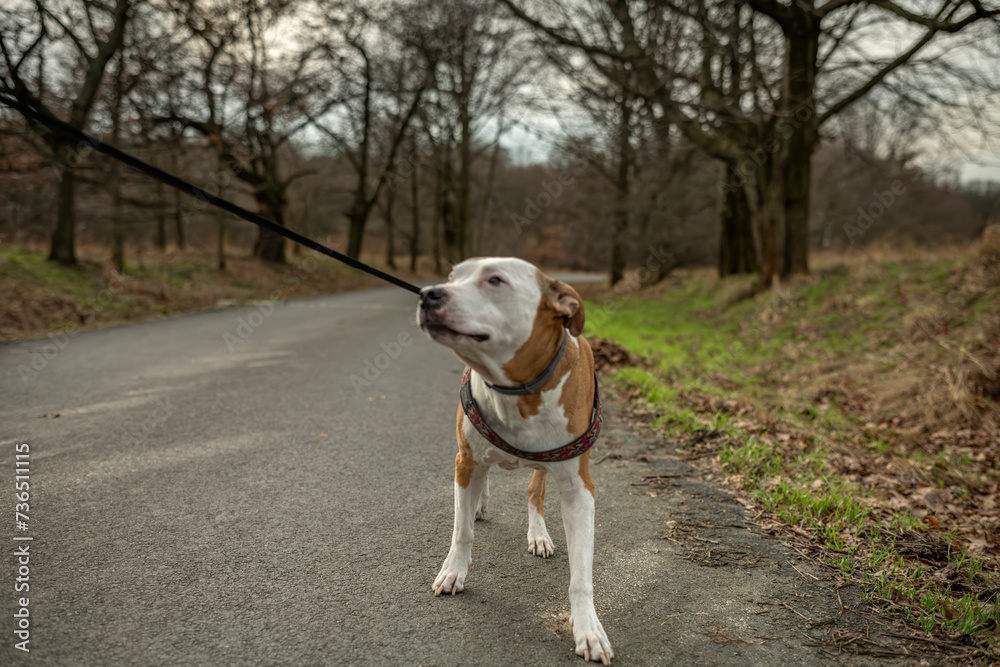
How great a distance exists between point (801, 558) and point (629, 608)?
1.09 metres

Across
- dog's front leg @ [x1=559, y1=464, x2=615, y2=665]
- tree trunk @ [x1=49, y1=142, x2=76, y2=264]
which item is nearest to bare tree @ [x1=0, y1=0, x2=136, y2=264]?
tree trunk @ [x1=49, y1=142, x2=76, y2=264]

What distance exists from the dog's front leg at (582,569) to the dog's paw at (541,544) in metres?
0.58

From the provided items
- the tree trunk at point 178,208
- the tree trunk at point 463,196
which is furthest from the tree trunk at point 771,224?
the tree trunk at point 463,196

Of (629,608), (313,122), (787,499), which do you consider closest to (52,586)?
(629,608)

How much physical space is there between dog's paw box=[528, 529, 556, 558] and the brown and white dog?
1.60 ft

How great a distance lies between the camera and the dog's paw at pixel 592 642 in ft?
7.32

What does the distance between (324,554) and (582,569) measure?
1.31m

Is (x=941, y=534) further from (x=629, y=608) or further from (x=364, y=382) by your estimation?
(x=364, y=382)

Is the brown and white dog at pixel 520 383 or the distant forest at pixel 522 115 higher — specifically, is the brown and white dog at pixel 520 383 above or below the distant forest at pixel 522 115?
below

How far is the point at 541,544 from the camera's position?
3051 mm

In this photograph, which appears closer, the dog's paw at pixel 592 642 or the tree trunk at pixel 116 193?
the dog's paw at pixel 592 642

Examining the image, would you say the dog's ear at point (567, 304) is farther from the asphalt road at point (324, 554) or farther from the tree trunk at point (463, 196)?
the tree trunk at point (463, 196)

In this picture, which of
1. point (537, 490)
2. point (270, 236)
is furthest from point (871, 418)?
point (270, 236)

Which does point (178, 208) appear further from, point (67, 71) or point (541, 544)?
point (541, 544)
